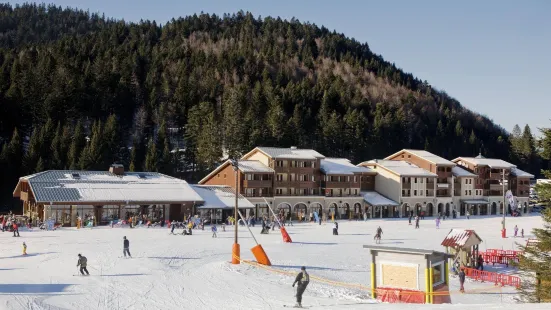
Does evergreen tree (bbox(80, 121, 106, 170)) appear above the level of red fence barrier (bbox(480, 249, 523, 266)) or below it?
above

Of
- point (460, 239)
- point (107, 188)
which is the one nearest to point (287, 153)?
point (107, 188)

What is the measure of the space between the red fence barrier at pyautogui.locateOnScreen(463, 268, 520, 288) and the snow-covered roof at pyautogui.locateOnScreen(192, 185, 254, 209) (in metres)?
28.8

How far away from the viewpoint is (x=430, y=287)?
2003 centimetres

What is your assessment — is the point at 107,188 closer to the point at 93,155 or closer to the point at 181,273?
the point at 93,155

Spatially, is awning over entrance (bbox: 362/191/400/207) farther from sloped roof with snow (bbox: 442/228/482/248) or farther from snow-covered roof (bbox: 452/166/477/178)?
sloped roof with snow (bbox: 442/228/482/248)

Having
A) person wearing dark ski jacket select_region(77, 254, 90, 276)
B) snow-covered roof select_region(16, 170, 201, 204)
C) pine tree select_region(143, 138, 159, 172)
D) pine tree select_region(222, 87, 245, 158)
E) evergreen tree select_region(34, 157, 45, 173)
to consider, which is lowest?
person wearing dark ski jacket select_region(77, 254, 90, 276)

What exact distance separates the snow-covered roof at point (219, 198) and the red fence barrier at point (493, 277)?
2882 centimetres

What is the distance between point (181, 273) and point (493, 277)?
16.6 meters

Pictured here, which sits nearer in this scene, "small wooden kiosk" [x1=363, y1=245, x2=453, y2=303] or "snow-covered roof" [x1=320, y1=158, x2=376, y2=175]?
"small wooden kiosk" [x1=363, y1=245, x2=453, y2=303]

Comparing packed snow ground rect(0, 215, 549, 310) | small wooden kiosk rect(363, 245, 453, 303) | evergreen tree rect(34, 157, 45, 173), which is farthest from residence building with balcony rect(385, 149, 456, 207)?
small wooden kiosk rect(363, 245, 453, 303)

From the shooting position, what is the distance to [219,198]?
186 feet

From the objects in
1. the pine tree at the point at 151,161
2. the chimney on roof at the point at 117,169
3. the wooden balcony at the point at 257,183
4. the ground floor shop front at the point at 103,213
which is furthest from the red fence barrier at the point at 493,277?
the pine tree at the point at 151,161

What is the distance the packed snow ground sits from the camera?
1977 centimetres

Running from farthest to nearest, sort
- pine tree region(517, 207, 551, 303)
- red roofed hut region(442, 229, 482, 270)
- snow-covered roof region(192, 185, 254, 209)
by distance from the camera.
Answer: snow-covered roof region(192, 185, 254, 209) → red roofed hut region(442, 229, 482, 270) → pine tree region(517, 207, 551, 303)
